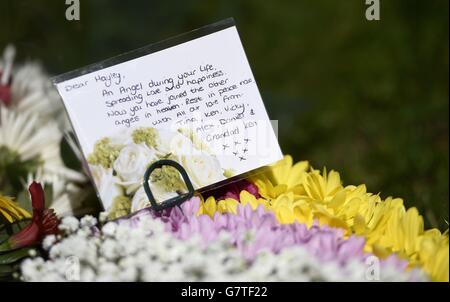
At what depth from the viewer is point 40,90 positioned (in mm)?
1337

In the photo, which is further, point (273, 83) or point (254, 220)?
point (273, 83)

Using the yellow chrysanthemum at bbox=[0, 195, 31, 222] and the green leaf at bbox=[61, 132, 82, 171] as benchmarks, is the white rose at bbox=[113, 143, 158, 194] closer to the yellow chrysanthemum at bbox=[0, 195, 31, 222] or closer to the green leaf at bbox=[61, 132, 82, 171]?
the yellow chrysanthemum at bbox=[0, 195, 31, 222]

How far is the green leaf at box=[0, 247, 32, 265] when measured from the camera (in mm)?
794

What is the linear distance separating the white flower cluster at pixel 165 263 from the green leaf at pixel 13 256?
71 mm

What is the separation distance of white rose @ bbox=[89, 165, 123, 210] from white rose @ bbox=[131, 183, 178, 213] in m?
0.02

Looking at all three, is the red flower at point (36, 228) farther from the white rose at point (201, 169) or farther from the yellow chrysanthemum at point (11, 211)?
the white rose at point (201, 169)

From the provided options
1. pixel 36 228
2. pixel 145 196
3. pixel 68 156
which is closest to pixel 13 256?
pixel 36 228

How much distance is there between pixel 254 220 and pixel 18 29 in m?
0.98

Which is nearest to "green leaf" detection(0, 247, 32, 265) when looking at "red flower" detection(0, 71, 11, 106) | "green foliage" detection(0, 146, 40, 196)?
"green foliage" detection(0, 146, 40, 196)

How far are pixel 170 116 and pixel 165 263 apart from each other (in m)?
0.25

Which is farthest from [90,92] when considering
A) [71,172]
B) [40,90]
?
[40,90]

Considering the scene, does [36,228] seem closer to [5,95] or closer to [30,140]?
[30,140]

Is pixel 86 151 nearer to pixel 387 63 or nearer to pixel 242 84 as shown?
pixel 242 84

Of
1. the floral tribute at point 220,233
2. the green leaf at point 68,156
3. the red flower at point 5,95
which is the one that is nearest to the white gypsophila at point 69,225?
the floral tribute at point 220,233
